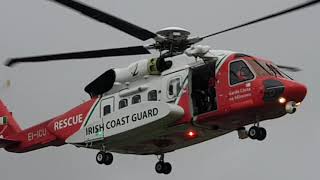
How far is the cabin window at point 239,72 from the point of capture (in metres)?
20.8

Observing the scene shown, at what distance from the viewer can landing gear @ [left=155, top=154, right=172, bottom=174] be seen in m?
24.5

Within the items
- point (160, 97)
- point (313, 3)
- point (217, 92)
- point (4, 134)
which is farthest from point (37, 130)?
point (313, 3)

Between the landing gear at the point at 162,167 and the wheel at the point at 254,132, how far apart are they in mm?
4542

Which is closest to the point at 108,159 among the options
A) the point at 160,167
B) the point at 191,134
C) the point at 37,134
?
the point at 160,167

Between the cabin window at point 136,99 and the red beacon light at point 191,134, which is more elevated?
the cabin window at point 136,99

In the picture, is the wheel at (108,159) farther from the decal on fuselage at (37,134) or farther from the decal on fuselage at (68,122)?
the decal on fuselage at (37,134)

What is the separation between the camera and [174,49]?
22.2m

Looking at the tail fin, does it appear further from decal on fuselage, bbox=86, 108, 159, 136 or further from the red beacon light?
the red beacon light

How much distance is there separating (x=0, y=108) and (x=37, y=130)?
3.73 m

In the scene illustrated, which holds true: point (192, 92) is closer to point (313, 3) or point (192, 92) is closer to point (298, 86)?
point (298, 86)

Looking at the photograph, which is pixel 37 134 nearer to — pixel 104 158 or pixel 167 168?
pixel 104 158

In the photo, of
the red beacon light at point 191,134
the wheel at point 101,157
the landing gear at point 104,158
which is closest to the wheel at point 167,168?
the red beacon light at point 191,134

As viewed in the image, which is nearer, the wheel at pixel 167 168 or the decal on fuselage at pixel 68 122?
the decal on fuselage at pixel 68 122

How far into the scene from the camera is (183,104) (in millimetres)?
21609
